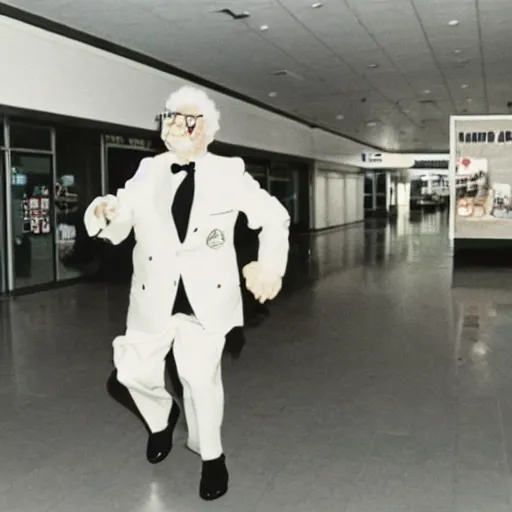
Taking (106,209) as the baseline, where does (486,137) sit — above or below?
above

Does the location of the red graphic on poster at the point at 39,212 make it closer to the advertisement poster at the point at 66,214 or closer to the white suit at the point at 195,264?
the advertisement poster at the point at 66,214

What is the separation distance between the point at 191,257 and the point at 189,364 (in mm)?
498

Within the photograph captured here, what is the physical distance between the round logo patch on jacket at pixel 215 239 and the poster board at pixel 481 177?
1241 cm

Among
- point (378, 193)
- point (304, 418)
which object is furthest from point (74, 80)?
point (378, 193)

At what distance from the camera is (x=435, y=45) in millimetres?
12352

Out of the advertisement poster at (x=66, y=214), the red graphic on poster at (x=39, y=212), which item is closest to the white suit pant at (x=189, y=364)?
the red graphic on poster at (x=39, y=212)

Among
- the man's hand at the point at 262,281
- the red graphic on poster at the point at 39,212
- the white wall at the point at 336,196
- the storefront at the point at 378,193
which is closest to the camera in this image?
the man's hand at the point at 262,281

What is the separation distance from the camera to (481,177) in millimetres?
15055

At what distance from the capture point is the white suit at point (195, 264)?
3.41m

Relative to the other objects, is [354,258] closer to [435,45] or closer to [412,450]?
[435,45]

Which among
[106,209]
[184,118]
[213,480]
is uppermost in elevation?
[184,118]

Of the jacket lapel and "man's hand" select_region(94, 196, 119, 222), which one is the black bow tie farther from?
"man's hand" select_region(94, 196, 119, 222)

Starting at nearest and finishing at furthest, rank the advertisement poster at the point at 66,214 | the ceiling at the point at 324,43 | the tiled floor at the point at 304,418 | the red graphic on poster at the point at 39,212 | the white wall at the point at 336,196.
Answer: the tiled floor at the point at 304,418 → the ceiling at the point at 324,43 → the red graphic on poster at the point at 39,212 → the advertisement poster at the point at 66,214 → the white wall at the point at 336,196

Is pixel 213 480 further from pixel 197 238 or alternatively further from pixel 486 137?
pixel 486 137
